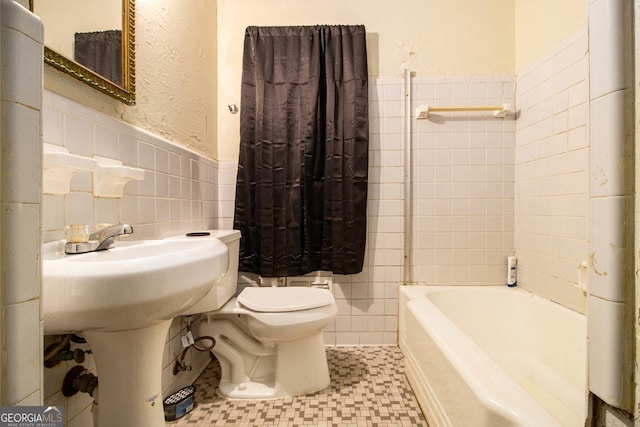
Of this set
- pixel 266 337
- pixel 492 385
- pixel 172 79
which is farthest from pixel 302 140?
pixel 492 385

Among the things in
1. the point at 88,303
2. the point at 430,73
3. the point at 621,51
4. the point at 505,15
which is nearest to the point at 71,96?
the point at 88,303

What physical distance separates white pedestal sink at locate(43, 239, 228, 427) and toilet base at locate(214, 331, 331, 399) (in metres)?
0.60

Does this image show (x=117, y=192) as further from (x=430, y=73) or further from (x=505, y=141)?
(x=505, y=141)

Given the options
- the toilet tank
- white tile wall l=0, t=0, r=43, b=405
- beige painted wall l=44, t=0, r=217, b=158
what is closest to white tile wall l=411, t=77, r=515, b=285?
the toilet tank

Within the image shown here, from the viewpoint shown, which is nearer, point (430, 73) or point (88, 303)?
point (88, 303)

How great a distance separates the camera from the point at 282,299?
1409 millimetres

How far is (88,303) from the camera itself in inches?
20.3

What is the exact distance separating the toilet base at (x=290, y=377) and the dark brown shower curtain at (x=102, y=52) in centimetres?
125

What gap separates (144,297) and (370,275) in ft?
4.79

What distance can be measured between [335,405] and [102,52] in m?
1.60

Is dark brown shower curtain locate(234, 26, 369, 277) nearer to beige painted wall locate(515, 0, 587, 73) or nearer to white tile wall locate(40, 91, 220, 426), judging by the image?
white tile wall locate(40, 91, 220, 426)

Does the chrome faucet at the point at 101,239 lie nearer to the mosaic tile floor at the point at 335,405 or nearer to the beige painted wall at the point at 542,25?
the mosaic tile floor at the point at 335,405

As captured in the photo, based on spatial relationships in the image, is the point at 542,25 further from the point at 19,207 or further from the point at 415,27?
the point at 19,207

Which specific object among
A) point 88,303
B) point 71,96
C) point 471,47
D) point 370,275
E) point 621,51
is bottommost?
point 370,275
